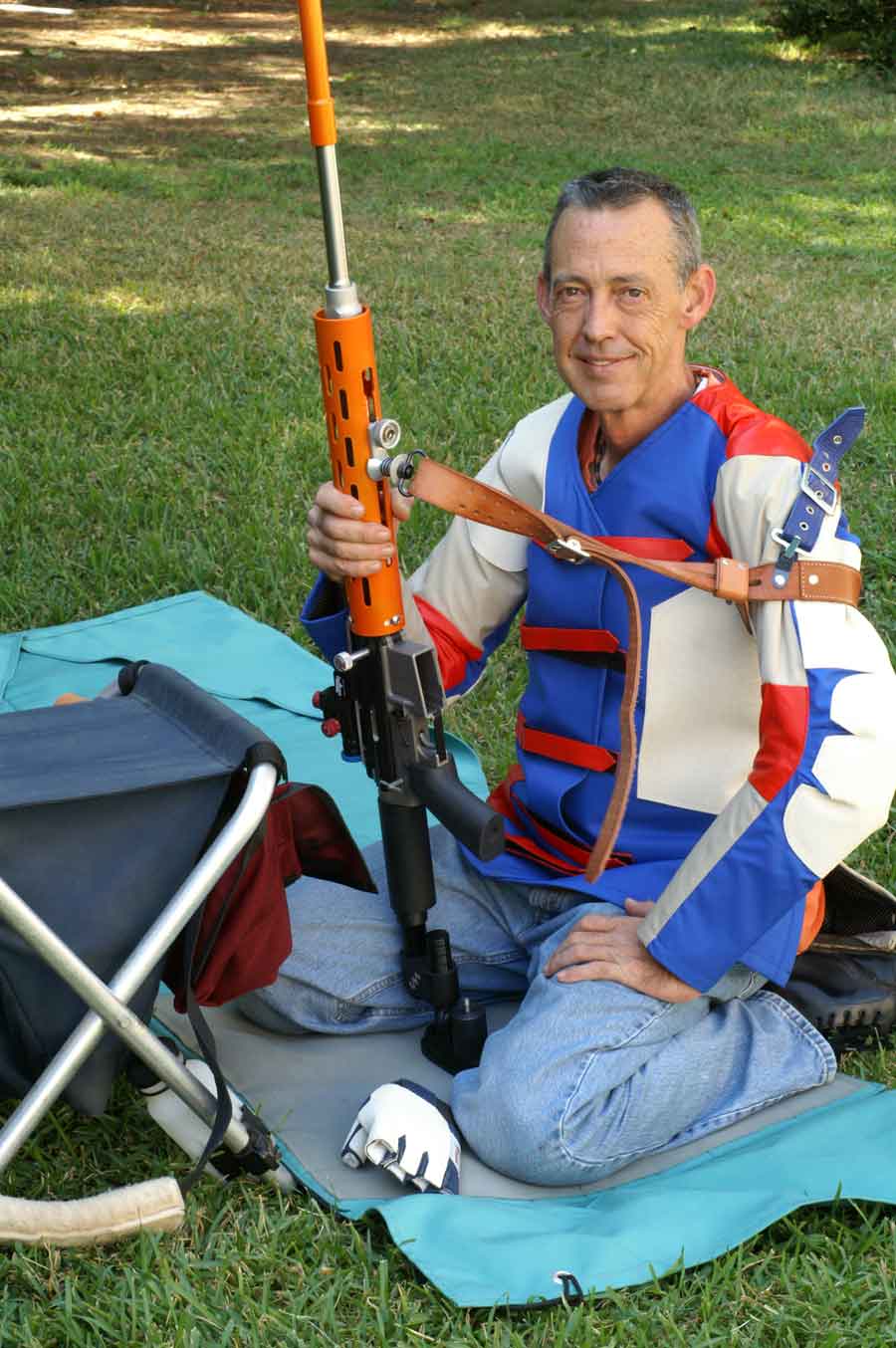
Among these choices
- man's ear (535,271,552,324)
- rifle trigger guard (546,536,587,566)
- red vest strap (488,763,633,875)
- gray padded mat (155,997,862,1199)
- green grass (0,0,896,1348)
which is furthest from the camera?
red vest strap (488,763,633,875)

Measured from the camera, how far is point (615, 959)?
274 cm

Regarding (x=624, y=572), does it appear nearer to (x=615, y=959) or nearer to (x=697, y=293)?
→ (x=697, y=293)

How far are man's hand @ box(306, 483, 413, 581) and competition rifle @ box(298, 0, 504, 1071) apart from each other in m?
0.02

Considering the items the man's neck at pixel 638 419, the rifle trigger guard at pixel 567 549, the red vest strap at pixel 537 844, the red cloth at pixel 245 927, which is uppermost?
the man's neck at pixel 638 419

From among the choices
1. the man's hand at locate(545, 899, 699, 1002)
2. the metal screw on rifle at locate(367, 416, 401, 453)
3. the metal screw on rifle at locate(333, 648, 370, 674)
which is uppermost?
the metal screw on rifle at locate(367, 416, 401, 453)

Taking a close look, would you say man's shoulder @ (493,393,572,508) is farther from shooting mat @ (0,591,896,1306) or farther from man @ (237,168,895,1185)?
shooting mat @ (0,591,896,1306)

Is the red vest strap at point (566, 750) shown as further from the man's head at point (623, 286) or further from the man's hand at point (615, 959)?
the man's head at point (623, 286)

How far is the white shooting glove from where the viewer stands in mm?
2582

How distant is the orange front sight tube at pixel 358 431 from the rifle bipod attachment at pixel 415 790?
2.5 inches

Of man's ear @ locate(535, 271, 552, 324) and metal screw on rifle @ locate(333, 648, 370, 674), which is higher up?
man's ear @ locate(535, 271, 552, 324)

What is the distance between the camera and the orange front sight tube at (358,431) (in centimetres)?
250

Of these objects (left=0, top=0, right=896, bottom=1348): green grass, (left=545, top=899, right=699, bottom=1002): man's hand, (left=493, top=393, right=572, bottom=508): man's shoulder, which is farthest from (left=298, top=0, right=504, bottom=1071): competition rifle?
(left=0, top=0, right=896, bottom=1348): green grass

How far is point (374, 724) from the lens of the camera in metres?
2.72

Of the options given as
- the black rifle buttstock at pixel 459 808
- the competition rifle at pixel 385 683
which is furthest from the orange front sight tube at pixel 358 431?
the black rifle buttstock at pixel 459 808
